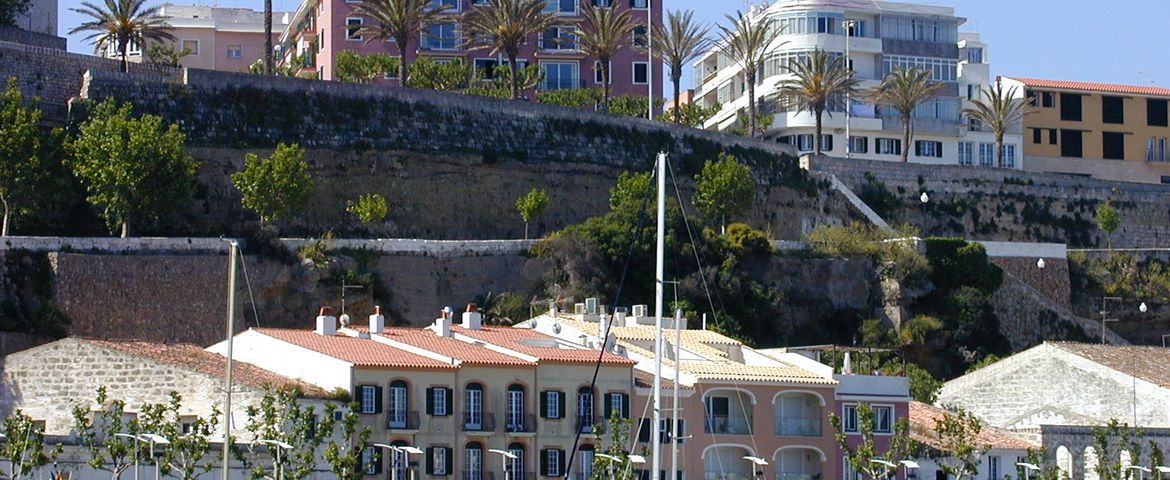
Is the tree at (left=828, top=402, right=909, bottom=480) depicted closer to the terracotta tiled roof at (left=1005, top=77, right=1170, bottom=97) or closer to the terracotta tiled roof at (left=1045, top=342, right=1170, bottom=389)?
the terracotta tiled roof at (left=1045, top=342, right=1170, bottom=389)

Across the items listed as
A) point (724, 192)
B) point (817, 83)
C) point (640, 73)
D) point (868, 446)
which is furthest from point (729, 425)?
point (640, 73)

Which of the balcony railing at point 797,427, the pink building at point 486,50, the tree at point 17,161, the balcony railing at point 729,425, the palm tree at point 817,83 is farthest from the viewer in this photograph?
the pink building at point 486,50

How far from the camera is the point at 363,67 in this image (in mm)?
99812

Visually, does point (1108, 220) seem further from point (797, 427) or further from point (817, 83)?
point (797, 427)

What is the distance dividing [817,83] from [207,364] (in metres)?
50.2

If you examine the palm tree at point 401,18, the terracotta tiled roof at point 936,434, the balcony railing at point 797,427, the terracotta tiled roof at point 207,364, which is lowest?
the terracotta tiled roof at point 936,434

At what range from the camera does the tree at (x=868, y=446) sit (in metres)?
58.3

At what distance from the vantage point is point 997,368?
7312 cm

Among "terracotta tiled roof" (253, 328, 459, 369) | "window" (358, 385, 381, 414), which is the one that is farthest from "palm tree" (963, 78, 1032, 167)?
"window" (358, 385, 381, 414)

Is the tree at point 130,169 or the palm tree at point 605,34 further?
the palm tree at point 605,34

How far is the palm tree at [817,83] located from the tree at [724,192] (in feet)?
33.7

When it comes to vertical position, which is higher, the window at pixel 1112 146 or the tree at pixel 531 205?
the window at pixel 1112 146

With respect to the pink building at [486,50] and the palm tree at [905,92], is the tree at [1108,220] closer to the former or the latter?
the palm tree at [905,92]

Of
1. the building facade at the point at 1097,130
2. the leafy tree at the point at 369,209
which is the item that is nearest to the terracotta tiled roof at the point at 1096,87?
the building facade at the point at 1097,130
